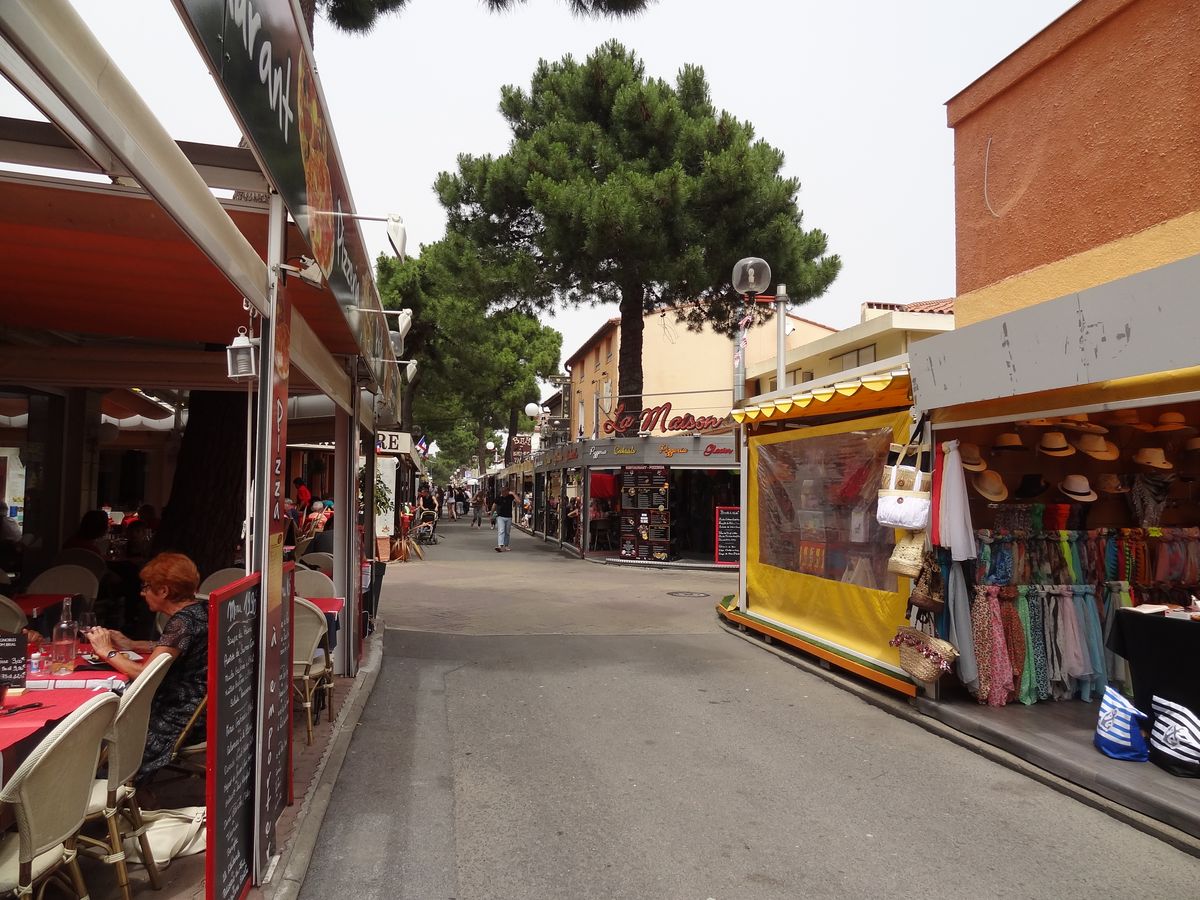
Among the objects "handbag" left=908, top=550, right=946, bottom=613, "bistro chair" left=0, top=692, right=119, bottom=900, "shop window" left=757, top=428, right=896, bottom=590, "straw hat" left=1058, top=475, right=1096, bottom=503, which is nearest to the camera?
"bistro chair" left=0, top=692, right=119, bottom=900

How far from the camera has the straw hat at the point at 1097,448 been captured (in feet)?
20.9

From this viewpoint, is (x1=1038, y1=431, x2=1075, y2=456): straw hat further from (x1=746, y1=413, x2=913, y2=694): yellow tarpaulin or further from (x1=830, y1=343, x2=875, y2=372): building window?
(x1=830, y1=343, x2=875, y2=372): building window

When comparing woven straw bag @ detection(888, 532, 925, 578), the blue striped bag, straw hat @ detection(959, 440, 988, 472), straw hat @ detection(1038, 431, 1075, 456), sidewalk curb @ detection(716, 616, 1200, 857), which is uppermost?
straw hat @ detection(1038, 431, 1075, 456)

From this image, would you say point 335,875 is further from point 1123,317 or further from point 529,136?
point 529,136

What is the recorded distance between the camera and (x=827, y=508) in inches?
315

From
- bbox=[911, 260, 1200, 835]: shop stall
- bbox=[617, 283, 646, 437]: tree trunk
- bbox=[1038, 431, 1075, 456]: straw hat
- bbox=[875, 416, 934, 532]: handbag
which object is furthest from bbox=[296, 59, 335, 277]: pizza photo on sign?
bbox=[617, 283, 646, 437]: tree trunk

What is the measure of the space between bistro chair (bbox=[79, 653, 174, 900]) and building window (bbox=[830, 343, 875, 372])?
20379 mm

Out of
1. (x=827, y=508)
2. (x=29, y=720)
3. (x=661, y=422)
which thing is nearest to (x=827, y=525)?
(x=827, y=508)

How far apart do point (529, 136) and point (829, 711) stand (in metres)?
17.2

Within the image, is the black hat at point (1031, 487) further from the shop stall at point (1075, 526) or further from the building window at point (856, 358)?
the building window at point (856, 358)

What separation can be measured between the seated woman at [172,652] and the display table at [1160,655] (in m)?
5.28

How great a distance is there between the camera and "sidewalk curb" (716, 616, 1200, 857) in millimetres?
4027

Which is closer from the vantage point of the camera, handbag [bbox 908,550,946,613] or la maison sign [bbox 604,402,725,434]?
handbag [bbox 908,550,946,613]

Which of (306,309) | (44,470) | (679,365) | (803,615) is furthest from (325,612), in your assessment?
(679,365)
